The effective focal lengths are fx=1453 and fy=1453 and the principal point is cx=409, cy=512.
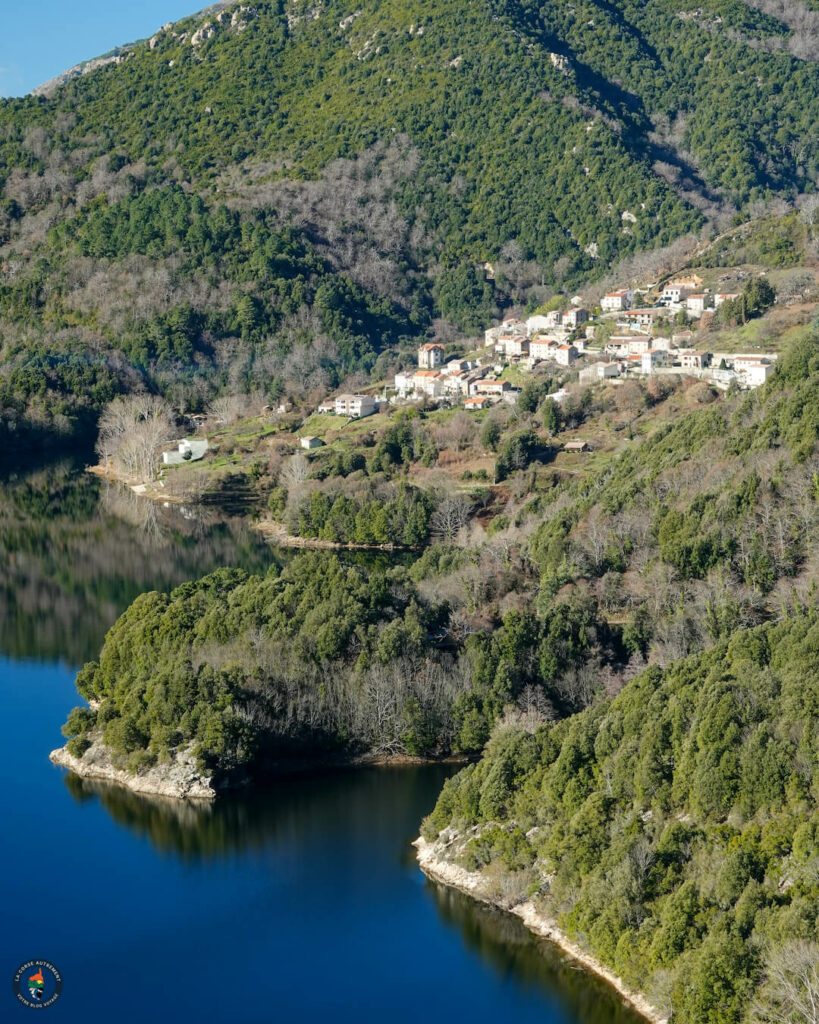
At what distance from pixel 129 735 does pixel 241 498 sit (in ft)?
110

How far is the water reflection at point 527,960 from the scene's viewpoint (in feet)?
77.1

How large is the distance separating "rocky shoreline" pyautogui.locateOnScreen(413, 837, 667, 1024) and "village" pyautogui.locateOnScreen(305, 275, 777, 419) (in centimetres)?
Answer: 3578

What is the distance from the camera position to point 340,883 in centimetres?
2783

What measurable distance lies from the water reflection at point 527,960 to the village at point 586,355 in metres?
37.1

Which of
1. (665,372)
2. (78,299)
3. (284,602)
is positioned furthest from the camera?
(78,299)

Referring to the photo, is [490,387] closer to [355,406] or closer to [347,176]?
[355,406]

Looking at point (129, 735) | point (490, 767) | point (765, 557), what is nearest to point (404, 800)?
point (490, 767)

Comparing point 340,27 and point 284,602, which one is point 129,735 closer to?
point 284,602

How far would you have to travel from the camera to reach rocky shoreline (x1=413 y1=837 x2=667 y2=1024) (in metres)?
23.2

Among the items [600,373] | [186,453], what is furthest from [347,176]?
[600,373]

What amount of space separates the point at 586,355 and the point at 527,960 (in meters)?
49.9

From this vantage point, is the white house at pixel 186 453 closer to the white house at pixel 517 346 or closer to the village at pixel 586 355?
the village at pixel 586 355

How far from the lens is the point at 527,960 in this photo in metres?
25.0

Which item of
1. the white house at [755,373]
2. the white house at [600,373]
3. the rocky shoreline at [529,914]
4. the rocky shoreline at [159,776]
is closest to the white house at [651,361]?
the white house at [600,373]
